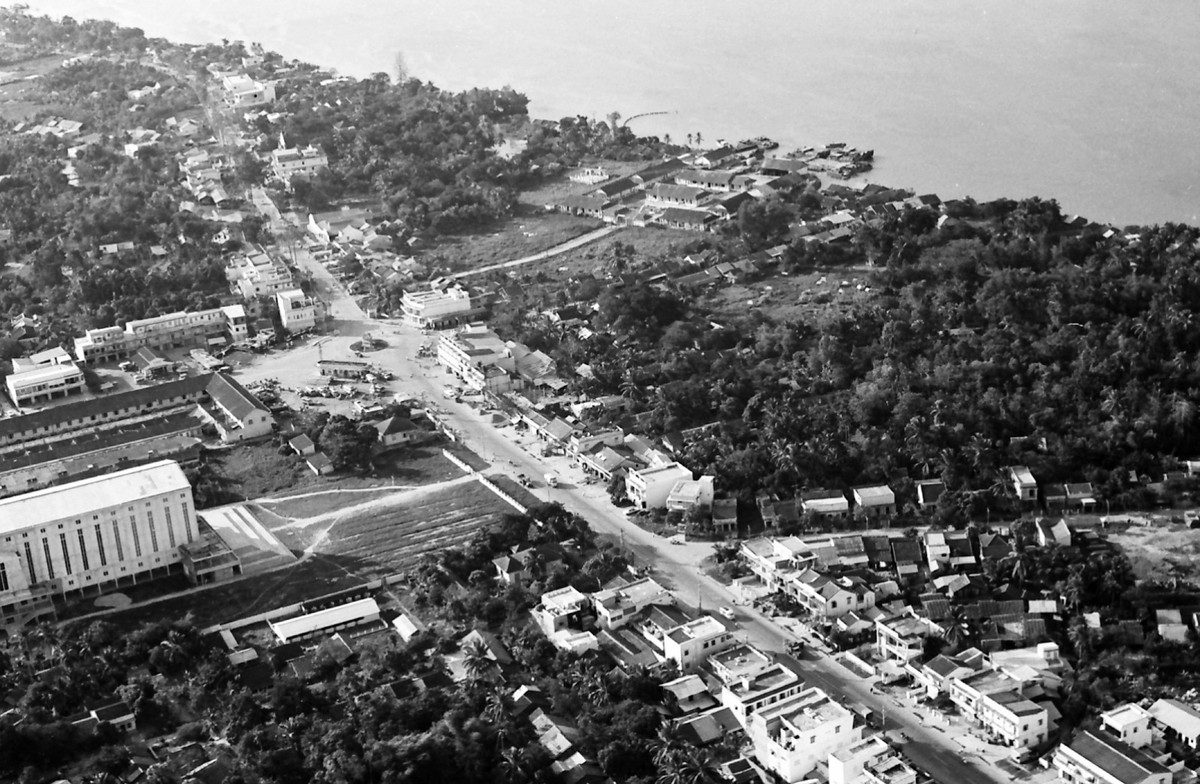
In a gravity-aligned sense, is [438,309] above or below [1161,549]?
above

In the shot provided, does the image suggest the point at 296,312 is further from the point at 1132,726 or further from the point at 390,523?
the point at 1132,726

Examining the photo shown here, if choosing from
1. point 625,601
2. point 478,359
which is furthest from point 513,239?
point 625,601

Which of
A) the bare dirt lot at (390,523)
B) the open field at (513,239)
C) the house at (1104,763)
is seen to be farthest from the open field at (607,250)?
the house at (1104,763)

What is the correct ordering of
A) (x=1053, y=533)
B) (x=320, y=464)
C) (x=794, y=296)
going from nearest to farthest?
(x=1053, y=533) < (x=320, y=464) < (x=794, y=296)

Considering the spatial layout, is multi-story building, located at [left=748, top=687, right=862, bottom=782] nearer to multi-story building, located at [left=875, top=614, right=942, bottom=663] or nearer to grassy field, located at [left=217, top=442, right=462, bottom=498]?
multi-story building, located at [left=875, top=614, right=942, bottom=663]

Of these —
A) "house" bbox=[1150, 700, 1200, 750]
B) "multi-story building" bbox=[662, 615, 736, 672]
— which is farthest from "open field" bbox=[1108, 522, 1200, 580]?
"multi-story building" bbox=[662, 615, 736, 672]

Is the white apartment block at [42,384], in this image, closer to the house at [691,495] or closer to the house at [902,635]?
the house at [691,495]
